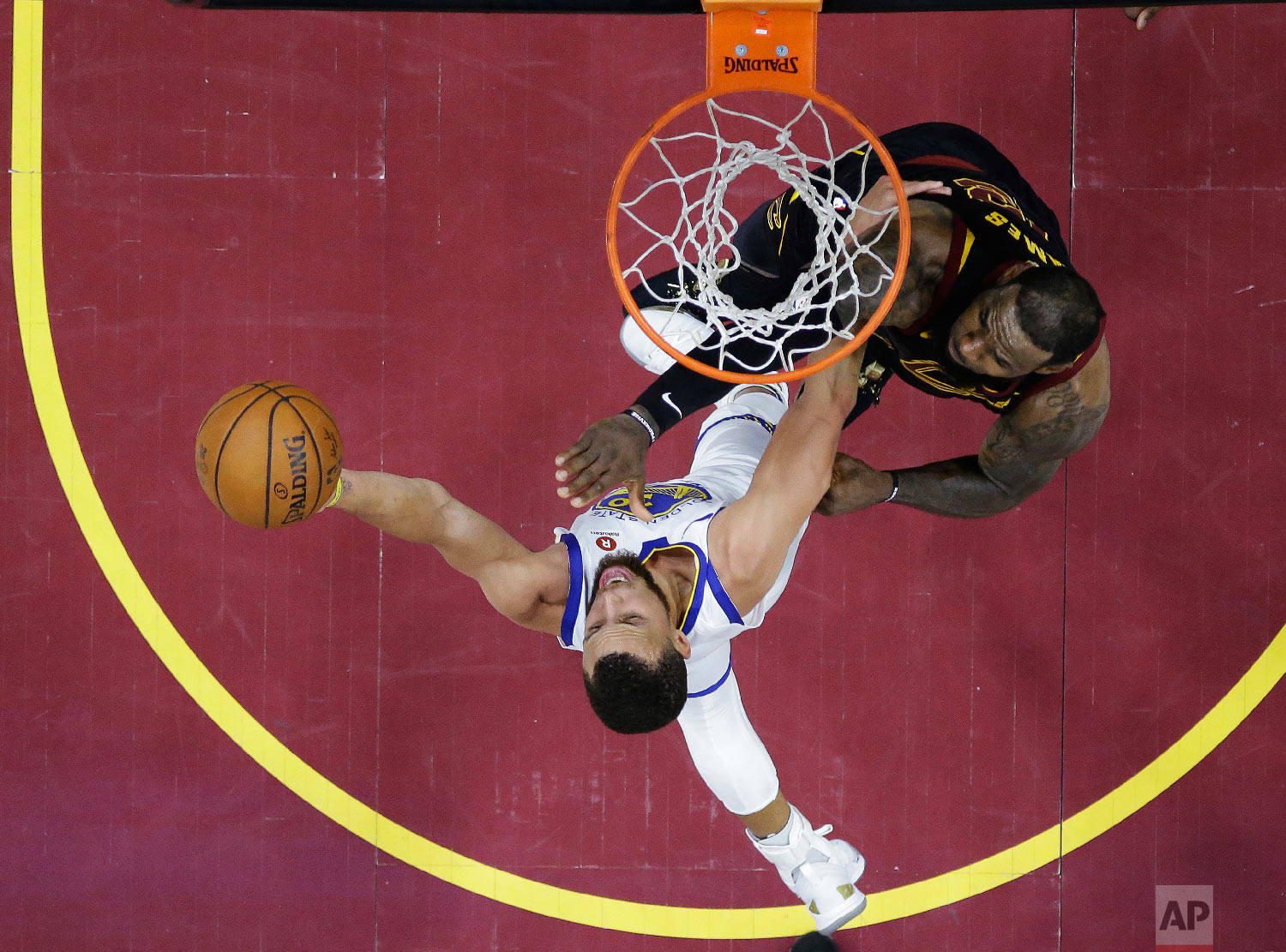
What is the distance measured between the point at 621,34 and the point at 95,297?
3305 millimetres

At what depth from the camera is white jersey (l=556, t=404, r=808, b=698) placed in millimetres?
4148

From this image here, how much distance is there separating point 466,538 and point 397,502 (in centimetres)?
31

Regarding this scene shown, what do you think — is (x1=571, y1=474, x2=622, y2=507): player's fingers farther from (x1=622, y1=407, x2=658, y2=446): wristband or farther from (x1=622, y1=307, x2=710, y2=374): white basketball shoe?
(x1=622, y1=307, x2=710, y2=374): white basketball shoe

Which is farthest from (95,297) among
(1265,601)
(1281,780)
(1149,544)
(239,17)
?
(1281,780)

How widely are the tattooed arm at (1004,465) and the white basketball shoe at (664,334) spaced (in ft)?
2.58

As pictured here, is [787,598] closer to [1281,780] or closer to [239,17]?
[1281,780]

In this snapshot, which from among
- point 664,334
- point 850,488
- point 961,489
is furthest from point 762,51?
point 961,489

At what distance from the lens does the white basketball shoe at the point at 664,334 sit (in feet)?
14.2

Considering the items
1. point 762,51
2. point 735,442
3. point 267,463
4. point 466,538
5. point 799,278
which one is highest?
point 762,51

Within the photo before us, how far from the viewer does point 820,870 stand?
5043mm

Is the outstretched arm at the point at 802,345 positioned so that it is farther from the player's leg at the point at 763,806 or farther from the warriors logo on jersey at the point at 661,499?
the player's leg at the point at 763,806

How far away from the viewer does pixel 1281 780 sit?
5.85 meters

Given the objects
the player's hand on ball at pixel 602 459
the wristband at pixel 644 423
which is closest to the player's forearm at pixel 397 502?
the player's hand on ball at pixel 602 459

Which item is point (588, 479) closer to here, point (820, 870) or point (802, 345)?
point (802, 345)
